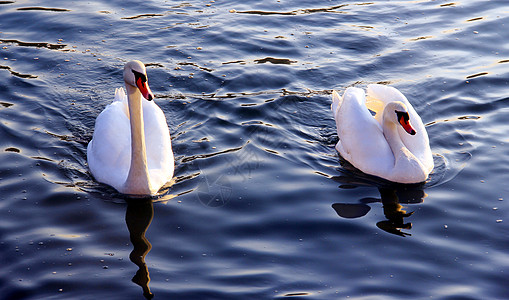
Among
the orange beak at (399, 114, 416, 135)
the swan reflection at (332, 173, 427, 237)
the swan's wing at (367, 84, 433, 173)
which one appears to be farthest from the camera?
the swan's wing at (367, 84, 433, 173)

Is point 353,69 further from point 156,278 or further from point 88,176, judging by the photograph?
point 156,278

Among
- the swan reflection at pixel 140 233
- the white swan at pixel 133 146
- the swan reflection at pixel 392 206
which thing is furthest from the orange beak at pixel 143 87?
the swan reflection at pixel 392 206

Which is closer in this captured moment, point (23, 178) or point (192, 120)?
point (23, 178)

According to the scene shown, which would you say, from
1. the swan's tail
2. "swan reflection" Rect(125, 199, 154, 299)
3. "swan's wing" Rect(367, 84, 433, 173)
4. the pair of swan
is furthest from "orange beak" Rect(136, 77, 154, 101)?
"swan's wing" Rect(367, 84, 433, 173)

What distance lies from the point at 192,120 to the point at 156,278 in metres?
3.87

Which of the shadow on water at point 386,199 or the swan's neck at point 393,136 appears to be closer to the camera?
the shadow on water at point 386,199

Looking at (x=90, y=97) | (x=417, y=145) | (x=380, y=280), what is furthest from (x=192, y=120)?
(x=380, y=280)

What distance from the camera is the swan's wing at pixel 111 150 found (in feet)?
29.1

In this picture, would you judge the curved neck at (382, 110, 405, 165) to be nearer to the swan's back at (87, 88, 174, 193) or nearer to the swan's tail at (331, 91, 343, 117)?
the swan's tail at (331, 91, 343, 117)

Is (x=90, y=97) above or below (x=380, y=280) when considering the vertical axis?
above

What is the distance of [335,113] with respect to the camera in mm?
10469

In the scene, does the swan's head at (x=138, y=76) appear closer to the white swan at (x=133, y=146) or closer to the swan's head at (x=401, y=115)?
the white swan at (x=133, y=146)

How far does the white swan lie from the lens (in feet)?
27.6

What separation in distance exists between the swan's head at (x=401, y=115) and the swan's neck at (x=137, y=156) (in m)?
3.36
